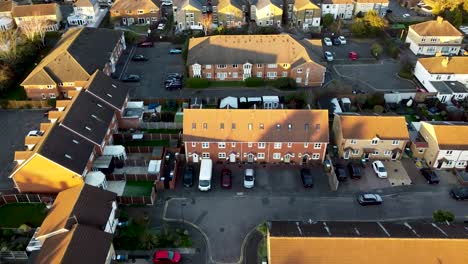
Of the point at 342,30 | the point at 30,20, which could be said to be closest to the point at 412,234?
the point at 342,30

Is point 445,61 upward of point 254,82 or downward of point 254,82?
upward

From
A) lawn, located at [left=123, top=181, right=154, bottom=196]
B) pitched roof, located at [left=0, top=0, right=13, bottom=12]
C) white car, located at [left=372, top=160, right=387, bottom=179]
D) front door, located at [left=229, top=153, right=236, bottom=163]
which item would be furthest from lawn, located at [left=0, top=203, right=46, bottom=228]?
pitched roof, located at [left=0, top=0, right=13, bottom=12]

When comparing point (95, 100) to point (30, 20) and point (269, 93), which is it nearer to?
point (269, 93)

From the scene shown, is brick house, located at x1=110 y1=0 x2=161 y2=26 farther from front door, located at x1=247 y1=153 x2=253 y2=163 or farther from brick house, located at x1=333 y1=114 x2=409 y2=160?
brick house, located at x1=333 y1=114 x2=409 y2=160

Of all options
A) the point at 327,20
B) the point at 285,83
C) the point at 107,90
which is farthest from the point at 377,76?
the point at 107,90

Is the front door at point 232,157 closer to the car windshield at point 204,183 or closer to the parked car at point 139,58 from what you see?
the car windshield at point 204,183

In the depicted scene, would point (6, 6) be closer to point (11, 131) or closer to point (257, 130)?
point (11, 131)

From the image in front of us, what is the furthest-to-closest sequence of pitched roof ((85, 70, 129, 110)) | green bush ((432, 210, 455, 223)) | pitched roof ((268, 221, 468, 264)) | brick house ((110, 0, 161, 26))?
brick house ((110, 0, 161, 26)) → pitched roof ((85, 70, 129, 110)) → green bush ((432, 210, 455, 223)) → pitched roof ((268, 221, 468, 264))
